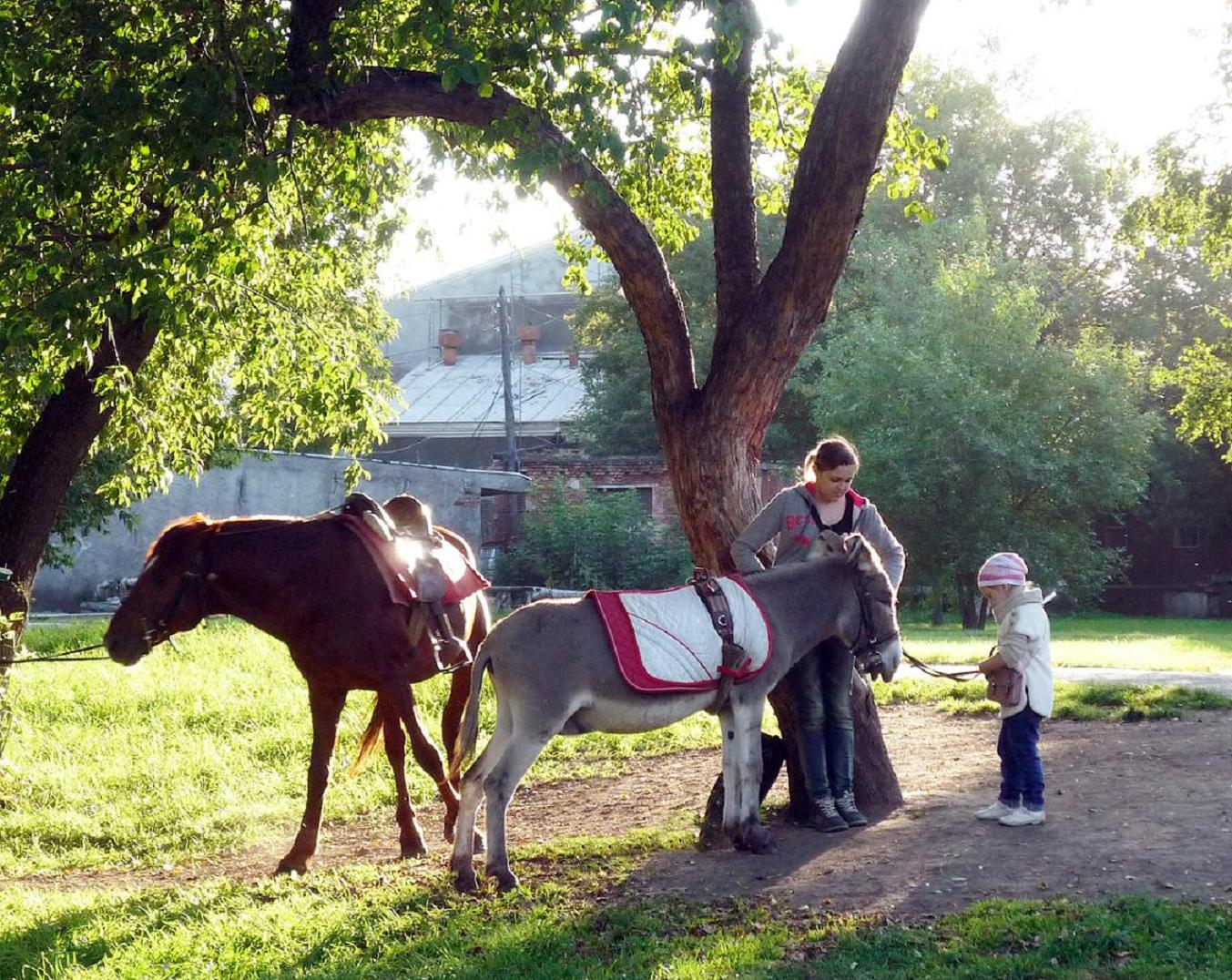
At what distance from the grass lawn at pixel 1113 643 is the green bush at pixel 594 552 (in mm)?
5794

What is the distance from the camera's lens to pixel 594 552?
1246 inches

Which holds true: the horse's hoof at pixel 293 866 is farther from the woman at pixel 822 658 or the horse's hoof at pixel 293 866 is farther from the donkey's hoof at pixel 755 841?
the woman at pixel 822 658

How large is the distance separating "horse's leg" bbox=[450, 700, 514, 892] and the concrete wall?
76.1 feet

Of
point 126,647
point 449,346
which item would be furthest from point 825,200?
point 449,346

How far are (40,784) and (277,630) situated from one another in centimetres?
417

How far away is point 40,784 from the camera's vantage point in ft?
35.0

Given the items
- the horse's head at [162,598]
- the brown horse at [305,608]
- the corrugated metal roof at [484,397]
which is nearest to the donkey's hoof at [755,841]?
the brown horse at [305,608]

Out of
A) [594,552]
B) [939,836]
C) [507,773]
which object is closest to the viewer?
[507,773]

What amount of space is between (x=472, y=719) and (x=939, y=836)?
253cm

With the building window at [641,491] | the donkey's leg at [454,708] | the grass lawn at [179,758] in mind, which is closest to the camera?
the donkey's leg at [454,708]

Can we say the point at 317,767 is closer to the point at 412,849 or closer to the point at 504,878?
the point at 412,849

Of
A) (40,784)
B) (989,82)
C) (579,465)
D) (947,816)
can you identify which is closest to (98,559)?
(579,465)

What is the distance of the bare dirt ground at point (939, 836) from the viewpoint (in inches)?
249

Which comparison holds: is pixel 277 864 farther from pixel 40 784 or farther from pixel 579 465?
pixel 579 465
